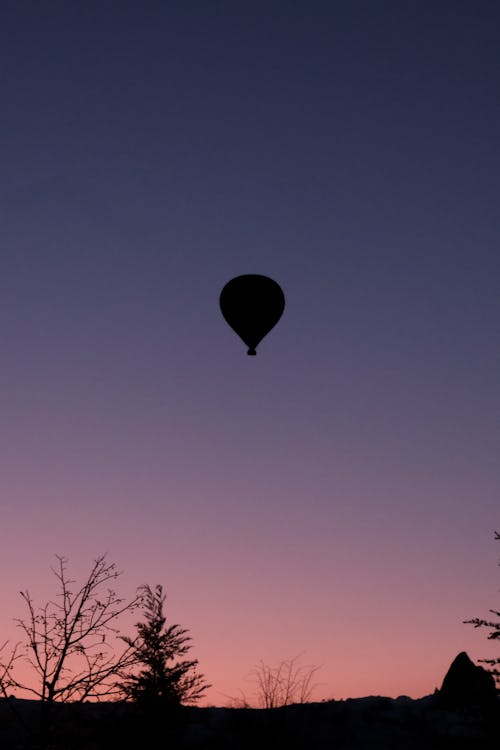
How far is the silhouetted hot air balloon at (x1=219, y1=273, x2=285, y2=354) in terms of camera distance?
71.9 feet

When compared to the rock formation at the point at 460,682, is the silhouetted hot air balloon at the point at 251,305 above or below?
above

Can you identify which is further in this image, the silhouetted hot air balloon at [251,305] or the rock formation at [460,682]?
the rock formation at [460,682]

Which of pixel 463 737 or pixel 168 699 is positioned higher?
Result: pixel 168 699

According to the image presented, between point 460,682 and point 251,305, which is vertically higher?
point 251,305

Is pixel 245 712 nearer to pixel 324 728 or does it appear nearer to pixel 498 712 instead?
pixel 324 728

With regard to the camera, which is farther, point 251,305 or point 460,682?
point 460,682

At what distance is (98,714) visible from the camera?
1314 inches

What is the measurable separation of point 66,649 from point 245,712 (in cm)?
1512

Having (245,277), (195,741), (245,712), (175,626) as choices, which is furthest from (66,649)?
(175,626)

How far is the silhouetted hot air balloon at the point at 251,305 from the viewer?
862 inches

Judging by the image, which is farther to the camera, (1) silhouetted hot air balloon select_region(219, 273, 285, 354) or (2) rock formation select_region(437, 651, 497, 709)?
(2) rock formation select_region(437, 651, 497, 709)

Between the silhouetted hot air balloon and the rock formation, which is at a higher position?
the silhouetted hot air balloon

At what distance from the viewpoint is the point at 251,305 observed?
72.6 ft

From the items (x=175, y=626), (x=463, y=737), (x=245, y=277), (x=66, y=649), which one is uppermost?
(x=245, y=277)
